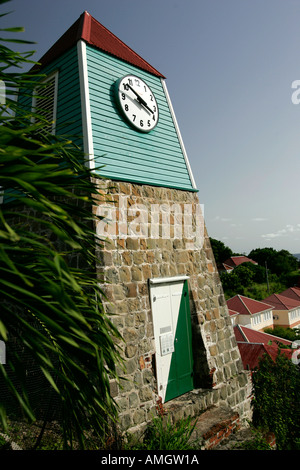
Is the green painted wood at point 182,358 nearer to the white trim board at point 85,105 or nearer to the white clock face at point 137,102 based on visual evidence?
the white trim board at point 85,105

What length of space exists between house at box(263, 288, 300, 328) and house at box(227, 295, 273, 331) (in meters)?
4.28

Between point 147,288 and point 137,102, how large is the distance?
4056 millimetres

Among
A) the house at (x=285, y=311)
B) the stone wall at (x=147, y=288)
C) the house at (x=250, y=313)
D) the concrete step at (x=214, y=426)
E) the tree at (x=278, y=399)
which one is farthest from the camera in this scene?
the house at (x=285, y=311)

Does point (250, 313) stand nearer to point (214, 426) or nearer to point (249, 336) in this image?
point (249, 336)

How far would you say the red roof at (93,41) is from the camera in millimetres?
6445

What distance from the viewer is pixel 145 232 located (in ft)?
20.2

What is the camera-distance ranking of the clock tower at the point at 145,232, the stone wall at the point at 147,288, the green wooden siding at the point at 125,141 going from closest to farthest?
the stone wall at the point at 147,288 < the clock tower at the point at 145,232 < the green wooden siding at the point at 125,141

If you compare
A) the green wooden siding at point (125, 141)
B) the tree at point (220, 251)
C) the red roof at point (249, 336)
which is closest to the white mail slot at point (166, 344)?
the green wooden siding at point (125, 141)

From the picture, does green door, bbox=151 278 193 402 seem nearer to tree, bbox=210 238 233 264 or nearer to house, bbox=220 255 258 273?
house, bbox=220 255 258 273

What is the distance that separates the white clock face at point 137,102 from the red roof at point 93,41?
0.65 meters

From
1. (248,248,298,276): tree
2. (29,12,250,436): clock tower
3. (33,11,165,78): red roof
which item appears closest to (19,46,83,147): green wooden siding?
(29,12,250,436): clock tower

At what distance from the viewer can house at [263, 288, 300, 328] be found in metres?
47.9

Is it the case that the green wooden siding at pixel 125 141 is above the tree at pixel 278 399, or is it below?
above
